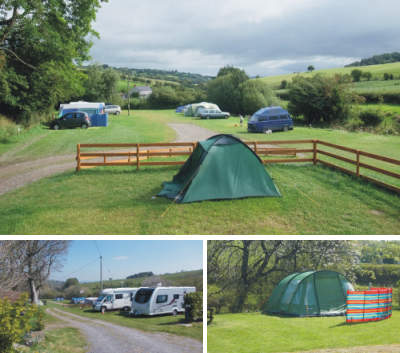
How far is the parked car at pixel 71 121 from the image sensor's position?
22031mm

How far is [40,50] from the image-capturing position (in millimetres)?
18625

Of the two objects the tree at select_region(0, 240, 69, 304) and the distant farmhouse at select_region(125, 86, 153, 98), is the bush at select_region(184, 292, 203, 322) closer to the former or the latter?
the tree at select_region(0, 240, 69, 304)

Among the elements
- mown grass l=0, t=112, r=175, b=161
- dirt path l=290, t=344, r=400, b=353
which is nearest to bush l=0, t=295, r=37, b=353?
dirt path l=290, t=344, r=400, b=353

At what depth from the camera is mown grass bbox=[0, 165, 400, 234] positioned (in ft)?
22.8

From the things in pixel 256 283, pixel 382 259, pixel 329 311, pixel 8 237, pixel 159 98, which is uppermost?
pixel 159 98

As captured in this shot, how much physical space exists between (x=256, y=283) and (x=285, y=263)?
59 cm

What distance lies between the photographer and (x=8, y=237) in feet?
19.6

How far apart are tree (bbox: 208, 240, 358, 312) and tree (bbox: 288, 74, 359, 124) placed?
2325cm

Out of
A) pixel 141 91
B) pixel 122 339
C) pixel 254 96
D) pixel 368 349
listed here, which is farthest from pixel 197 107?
pixel 368 349

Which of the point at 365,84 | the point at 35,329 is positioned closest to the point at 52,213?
the point at 35,329

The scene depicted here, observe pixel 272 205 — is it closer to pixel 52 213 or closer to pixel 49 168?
pixel 52 213

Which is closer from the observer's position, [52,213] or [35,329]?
[35,329]

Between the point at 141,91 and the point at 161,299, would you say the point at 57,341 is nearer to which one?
the point at 161,299

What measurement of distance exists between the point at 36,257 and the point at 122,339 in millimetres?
1832
